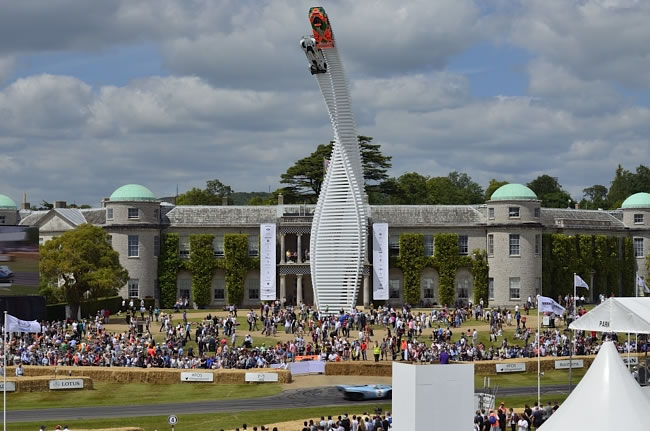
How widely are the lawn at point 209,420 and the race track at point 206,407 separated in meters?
1.17

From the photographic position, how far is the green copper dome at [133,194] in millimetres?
91375

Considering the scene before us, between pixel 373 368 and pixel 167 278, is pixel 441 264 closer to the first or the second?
pixel 167 278

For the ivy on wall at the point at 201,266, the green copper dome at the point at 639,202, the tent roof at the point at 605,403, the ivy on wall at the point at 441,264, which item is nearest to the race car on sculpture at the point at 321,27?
the ivy on wall at the point at 441,264

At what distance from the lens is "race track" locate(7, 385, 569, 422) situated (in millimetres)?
44000

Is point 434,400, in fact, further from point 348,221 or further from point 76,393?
point 348,221

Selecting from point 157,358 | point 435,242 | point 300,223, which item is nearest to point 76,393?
point 157,358

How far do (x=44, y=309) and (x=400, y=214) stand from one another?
33305 millimetres

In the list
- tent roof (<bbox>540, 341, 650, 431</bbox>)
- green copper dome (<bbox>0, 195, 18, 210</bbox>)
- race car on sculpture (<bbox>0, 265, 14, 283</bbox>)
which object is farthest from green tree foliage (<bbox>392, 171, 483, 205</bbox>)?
tent roof (<bbox>540, 341, 650, 431</bbox>)

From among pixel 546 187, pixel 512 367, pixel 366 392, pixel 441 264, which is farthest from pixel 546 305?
pixel 546 187

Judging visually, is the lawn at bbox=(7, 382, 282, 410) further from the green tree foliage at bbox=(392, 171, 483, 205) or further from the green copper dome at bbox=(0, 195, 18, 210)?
the green tree foliage at bbox=(392, 171, 483, 205)

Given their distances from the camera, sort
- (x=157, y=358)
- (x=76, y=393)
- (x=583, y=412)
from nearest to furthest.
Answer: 1. (x=583, y=412)
2. (x=76, y=393)
3. (x=157, y=358)

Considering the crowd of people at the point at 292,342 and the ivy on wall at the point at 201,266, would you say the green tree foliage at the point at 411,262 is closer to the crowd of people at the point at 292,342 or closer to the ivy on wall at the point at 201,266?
the ivy on wall at the point at 201,266

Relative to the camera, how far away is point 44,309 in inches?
2977

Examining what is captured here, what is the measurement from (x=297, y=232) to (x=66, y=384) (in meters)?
41.9
